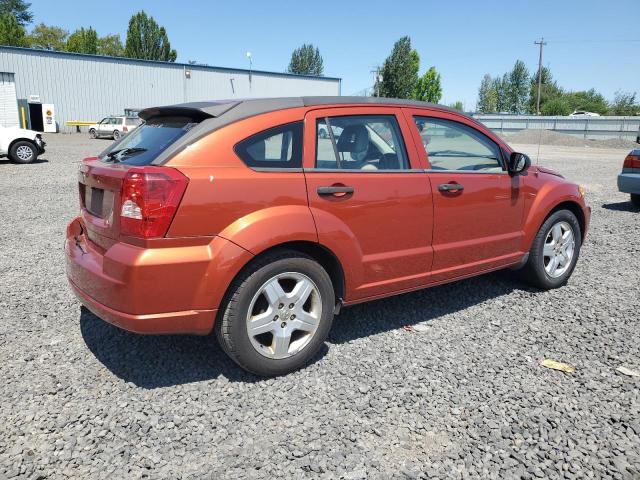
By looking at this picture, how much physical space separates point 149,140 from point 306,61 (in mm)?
110447

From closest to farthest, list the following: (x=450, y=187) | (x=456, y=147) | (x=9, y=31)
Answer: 1. (x=450, y=187)
2. (x=456, y=147)
3. (x=9, y=31)

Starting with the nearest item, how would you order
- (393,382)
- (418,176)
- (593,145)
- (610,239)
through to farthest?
(393,382) → (418,176) → (610,239) → (593,145)

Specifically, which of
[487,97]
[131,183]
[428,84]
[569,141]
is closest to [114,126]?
[569,141]

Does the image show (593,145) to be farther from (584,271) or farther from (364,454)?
(364,454)

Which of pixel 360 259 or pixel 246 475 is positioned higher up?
pixel 360 259

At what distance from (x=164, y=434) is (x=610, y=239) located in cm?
679

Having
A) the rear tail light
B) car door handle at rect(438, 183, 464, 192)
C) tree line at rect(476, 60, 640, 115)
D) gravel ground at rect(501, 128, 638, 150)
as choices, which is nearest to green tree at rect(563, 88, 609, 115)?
tree line at rect(476, 60, 640, 115)

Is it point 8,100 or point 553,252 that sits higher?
point 8,100

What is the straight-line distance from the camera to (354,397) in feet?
10.2

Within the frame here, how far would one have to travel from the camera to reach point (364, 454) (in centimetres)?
260

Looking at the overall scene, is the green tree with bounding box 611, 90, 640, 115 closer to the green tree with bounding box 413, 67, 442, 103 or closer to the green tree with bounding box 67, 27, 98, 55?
the green tree with bounding box 413, 67, 442, 103

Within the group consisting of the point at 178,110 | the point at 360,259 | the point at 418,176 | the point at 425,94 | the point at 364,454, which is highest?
the point at 425,94

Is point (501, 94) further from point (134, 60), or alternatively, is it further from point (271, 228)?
point (271, 228)

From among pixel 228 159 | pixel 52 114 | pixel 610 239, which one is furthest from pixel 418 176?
pixel 52 114
